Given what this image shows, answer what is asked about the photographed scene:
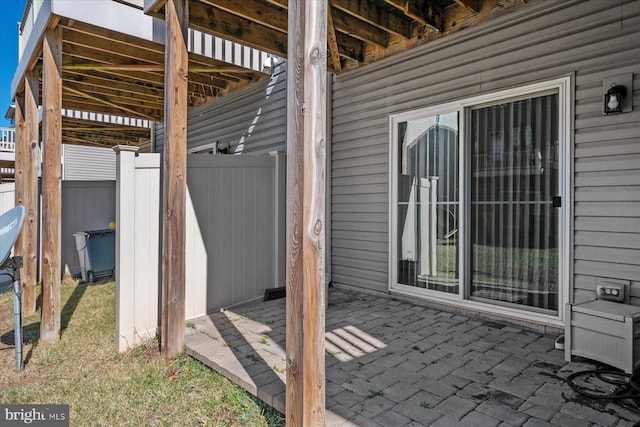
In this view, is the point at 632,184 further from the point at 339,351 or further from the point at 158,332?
the point at 158,332

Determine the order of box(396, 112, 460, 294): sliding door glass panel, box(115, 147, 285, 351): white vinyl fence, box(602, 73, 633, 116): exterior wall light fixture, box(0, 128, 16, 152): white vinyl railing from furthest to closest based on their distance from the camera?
box(0, 128, 16, 152): white vinyl railing, box(396, 112, 460, 294): sliding door glass panel, box(115, 147, 285, 351): white vinyl fence, box(602, 73, 633, 116): exterior wall light fixture

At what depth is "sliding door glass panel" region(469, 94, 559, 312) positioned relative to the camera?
3.29m

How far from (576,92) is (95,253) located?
6328 millimetres

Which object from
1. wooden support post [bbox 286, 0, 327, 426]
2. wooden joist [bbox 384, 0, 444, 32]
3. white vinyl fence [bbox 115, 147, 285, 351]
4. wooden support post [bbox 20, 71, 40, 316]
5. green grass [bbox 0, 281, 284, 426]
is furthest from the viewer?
wooden support post [bbox 20, 71, 40, 316]

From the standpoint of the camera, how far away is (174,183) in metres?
2.90

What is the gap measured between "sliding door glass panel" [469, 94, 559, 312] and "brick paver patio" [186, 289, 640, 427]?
1.27 ft

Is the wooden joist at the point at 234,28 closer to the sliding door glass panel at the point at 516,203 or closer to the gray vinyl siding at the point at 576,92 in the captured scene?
the gray vinyl siding at the point at 576,92

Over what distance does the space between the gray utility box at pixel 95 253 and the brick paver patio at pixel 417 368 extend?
3127 millimetres

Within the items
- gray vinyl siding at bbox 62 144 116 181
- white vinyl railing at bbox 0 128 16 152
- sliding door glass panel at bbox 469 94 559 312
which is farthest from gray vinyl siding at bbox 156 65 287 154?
white vinyl railing at bbox 0 128 16 152

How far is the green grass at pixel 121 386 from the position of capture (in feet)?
7.27

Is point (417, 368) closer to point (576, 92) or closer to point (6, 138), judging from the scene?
point (576, 92)

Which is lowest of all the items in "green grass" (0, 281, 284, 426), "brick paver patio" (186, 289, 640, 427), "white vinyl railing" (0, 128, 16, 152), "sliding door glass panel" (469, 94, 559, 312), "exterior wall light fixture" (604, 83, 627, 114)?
"green grass" (0, 281, 284, 426)

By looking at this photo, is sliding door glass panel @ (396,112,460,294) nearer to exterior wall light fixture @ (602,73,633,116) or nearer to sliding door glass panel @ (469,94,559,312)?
sliding door glass panel @ (469,94,559,312)

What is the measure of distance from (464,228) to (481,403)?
6.33 feet
